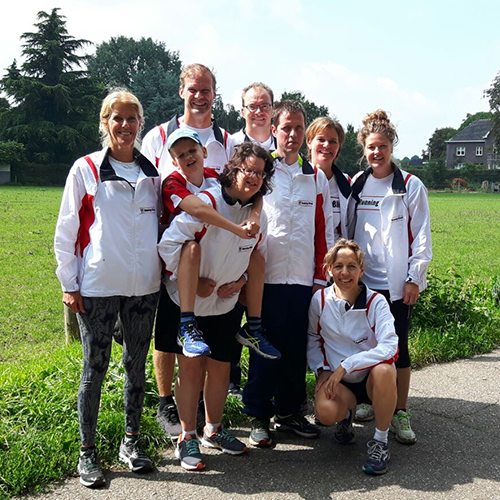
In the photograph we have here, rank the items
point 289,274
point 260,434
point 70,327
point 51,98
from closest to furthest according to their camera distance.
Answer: point 260,434
point 289,274
point 70,327
point 51,98

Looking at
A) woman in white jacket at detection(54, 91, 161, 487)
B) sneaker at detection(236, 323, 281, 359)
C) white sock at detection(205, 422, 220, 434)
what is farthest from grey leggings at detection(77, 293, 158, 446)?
sneaker at detection(236, 323, 281, 359)

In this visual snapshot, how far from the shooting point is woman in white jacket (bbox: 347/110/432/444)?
4.60 metres

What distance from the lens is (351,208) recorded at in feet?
16.0

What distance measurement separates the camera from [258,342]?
4137mm

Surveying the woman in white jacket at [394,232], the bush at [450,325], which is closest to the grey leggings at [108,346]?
the woman in white jacket at [394,232]

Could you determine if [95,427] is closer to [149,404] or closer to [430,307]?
[149,404]

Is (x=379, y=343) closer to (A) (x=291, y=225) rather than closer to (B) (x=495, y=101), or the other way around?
(A) (x=291, y=225)

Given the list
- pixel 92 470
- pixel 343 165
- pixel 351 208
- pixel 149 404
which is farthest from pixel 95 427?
pixel 343 165

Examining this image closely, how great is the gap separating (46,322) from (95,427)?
4391 millimetres

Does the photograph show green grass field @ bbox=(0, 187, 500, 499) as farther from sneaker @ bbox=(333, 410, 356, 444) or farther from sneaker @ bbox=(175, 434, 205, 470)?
sneaker @ bbox=(333, 410, 356, 444)

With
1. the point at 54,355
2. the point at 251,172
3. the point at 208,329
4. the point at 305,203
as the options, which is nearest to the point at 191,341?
the point at 208,329

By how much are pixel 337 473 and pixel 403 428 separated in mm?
778

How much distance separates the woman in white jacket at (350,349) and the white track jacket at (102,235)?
1.33 meters

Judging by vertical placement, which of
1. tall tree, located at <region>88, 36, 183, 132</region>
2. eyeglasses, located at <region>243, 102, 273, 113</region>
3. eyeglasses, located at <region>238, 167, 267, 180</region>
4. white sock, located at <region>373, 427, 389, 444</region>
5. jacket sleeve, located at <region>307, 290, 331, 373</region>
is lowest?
white sock, located at <region>373, 427, 389, 444</region>
